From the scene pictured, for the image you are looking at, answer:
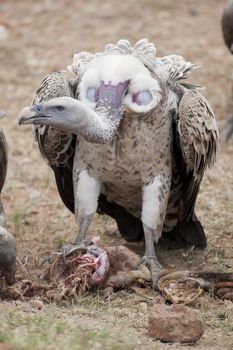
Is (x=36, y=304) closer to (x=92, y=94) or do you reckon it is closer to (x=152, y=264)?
(x=152, y=264)

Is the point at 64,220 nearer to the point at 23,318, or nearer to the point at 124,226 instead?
the point at 124,226

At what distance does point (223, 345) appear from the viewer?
5.56 m

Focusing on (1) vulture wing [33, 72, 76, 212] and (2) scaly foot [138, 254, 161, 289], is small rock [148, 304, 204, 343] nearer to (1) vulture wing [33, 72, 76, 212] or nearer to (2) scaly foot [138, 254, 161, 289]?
(2) scaly foot [138, 254, 161, 289]

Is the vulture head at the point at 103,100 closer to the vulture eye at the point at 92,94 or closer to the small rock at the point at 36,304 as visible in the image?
the vulture eye at the point at 92,94

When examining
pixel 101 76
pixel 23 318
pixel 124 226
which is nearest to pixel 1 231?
pixel 23 318

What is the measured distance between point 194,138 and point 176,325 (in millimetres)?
1781

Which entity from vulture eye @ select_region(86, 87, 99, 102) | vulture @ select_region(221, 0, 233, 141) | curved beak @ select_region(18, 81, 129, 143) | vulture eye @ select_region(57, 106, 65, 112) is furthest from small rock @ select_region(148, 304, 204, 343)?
vulture @ select_region(221, 0, 233, 141)

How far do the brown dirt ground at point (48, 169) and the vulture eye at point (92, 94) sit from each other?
4.19 feet

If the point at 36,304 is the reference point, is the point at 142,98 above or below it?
above

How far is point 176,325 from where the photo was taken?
542cm

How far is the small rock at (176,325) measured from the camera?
542 cm

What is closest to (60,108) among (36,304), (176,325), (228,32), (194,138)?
(194,138)

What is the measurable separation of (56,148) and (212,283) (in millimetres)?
1463

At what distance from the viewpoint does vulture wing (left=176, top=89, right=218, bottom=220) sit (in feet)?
22.3
